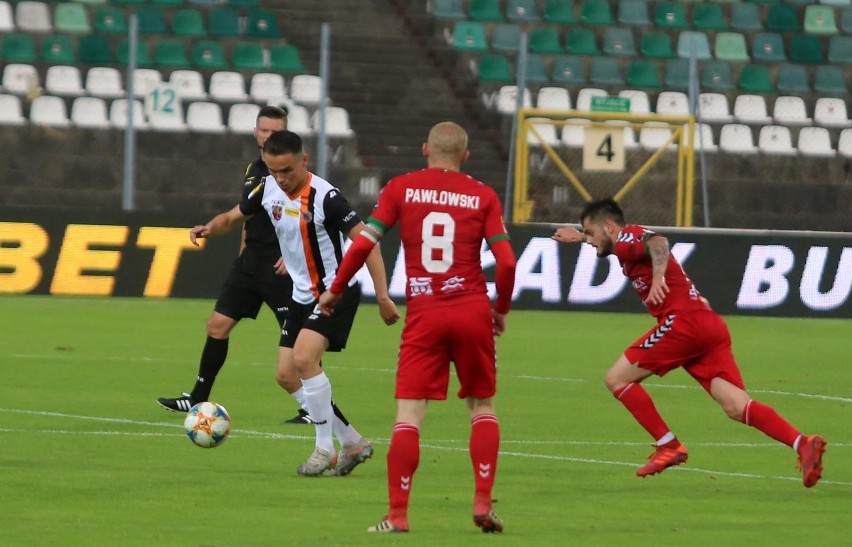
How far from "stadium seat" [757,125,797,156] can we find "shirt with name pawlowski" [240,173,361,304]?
18362 mm

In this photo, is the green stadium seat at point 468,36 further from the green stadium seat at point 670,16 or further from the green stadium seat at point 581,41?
the green stadium seat at point 670,16

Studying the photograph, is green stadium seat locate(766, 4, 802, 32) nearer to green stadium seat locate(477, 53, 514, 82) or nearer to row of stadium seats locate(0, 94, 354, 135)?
green stadium seat locate(477, 53, 514, 82)

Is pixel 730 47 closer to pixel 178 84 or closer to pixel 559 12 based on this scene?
pixel 559 12

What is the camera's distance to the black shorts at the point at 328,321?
32.0ft

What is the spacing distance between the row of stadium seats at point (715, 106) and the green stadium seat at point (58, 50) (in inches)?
251

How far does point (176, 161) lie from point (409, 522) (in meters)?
16.8

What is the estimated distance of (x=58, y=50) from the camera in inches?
1022

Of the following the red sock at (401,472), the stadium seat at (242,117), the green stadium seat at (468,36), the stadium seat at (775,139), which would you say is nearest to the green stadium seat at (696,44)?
the stadium seat at (775,139)

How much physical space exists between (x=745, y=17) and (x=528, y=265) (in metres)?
10.4

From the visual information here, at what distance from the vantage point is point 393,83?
92.3 ft

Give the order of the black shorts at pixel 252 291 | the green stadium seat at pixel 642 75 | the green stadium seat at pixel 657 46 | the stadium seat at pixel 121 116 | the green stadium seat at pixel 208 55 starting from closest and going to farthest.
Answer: the black shorts at pixel 252 291
the stadium seat at pixel 121 116
the green stadium seat at pixel 208 55
the green stadium seat at pixel 642 75
the green stadium seat at pixel 657 46

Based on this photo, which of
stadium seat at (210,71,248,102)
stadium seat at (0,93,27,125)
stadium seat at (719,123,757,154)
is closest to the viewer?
stadium seat at (0,93,27,125)

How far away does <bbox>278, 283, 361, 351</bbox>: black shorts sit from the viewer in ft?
32.0

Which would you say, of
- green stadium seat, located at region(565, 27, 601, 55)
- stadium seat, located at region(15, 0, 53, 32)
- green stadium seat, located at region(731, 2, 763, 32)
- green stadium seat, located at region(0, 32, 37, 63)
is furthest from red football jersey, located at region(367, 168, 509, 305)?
green stadium seat, located at region(731, 2, 763, 32)
